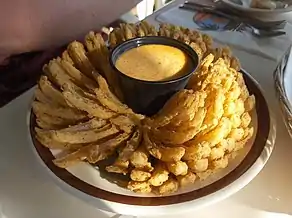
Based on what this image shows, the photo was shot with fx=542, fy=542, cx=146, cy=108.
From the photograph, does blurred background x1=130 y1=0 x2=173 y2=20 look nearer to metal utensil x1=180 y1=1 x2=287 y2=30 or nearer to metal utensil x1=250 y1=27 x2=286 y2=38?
metal utensil x1=180 y1=1 x2=287 y2=30

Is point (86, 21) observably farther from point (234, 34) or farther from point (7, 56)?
point (234, 34)

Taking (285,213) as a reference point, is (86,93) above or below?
above

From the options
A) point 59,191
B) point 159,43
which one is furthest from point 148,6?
point 59,191

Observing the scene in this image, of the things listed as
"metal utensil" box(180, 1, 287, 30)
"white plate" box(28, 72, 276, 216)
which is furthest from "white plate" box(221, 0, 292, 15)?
"white plate" box(28, 72, 276, 216)

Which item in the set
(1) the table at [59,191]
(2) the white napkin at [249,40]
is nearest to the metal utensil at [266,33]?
(2) the white napkin at [249,40]

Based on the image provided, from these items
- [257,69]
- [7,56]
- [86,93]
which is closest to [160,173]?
[86,93]

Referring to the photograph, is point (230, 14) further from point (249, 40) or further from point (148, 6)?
point (148, 6)
